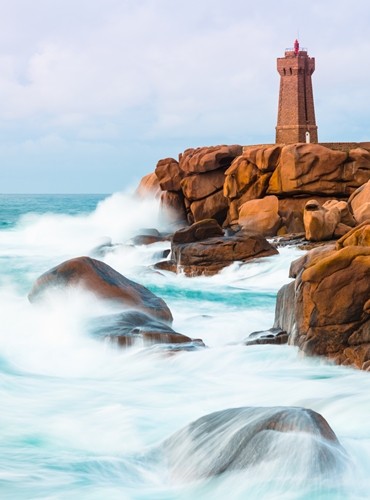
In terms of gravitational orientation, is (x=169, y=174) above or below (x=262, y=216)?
above

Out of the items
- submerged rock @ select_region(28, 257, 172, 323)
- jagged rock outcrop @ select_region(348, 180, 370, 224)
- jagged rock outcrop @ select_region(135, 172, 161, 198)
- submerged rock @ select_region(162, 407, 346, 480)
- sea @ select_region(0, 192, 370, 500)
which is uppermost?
jagged rock outcrop @ select_region(135, 172, 161, 198)

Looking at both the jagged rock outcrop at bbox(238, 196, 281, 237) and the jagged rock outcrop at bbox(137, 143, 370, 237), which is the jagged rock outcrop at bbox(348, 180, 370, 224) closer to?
the jagged rock outcrop at bbox(137, 143, 370, 237)

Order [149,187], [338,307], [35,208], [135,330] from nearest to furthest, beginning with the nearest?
[338,307], [135,330], [149,187], [35,208]

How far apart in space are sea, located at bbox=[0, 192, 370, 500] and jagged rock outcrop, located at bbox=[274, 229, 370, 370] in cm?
23

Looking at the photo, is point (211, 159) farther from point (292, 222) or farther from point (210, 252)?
point (210, 252)

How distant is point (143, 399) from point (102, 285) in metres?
3.82

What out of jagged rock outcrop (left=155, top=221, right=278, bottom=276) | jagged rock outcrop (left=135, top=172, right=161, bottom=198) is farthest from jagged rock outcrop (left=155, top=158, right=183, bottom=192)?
jagged rock outcrop (left=155, top=221, right=278, bottom=276)

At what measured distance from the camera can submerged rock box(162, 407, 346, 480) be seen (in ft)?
18.5

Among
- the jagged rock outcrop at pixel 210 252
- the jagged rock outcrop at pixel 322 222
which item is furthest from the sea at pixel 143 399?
the jagged rock outcrop at pixel 322 222

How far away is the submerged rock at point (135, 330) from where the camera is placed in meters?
10.4

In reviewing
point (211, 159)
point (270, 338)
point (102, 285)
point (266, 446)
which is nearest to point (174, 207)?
point (211, 159)

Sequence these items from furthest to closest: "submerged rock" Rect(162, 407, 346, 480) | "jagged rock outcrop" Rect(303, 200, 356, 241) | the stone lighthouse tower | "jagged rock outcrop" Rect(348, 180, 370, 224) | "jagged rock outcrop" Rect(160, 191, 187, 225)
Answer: the stone lighthouse tower, "jagged rock outcrop" Rect(160, 191, 187, 225), "jagged rock outcrop" Rect(348, 180, 370, 224), "jagged rock outcrop" Rect(303, 200, 356, 241), "submerged rock" Rect(162, 407, 346, 480)

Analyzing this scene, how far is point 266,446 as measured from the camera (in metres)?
5.74

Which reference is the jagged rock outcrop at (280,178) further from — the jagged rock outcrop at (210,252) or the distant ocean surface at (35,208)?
the distant ocean surface at (35,208)
